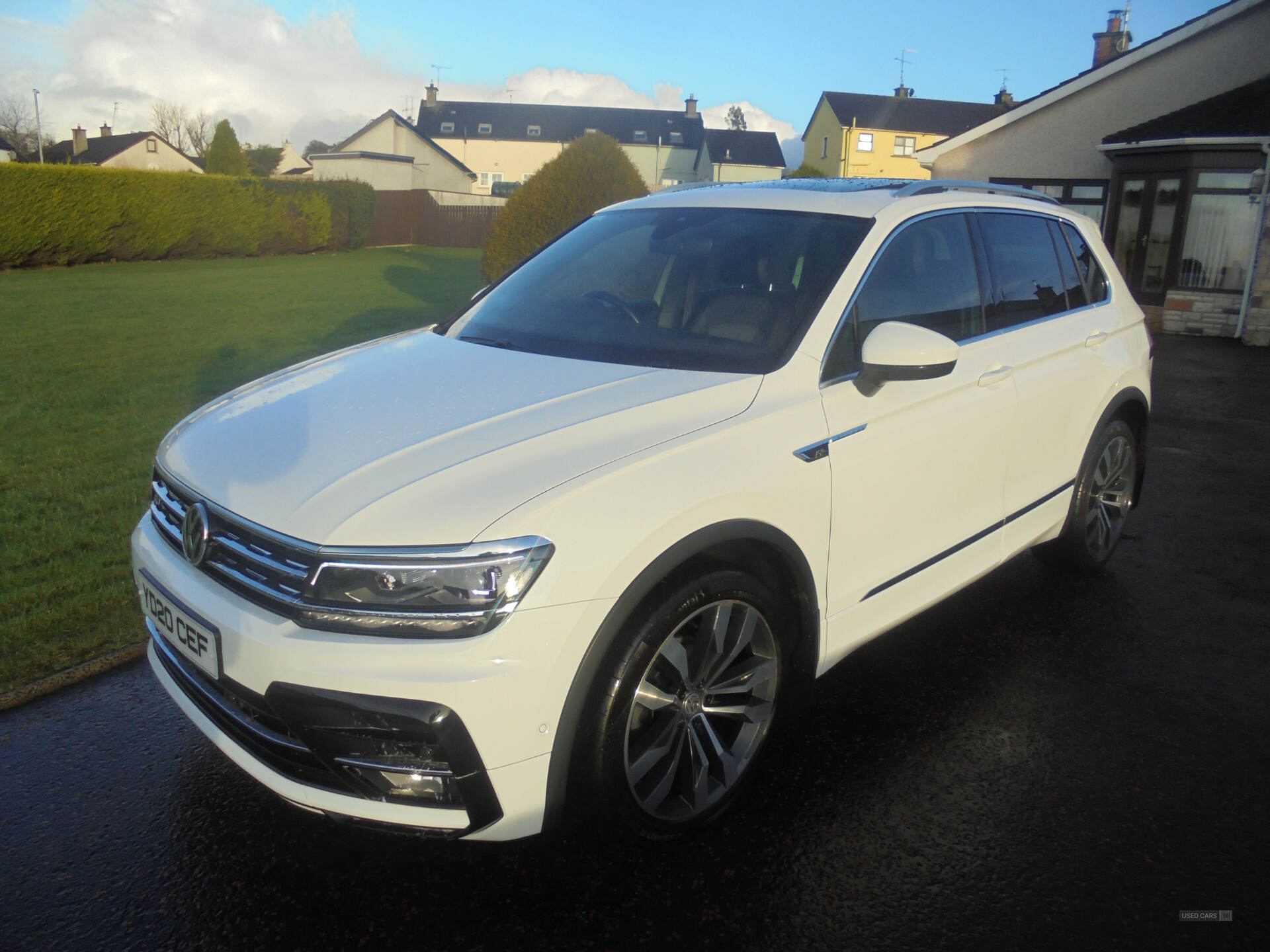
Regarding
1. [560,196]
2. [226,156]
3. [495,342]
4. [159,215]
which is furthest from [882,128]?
[495,342]

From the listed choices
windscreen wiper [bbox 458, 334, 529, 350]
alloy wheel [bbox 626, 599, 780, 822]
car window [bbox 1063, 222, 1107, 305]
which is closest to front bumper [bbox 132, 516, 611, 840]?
alloy wheel [bbox 626, 599, 780, 822]

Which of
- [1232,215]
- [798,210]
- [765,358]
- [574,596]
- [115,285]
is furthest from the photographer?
[115,285]

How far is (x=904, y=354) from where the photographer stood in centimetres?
296

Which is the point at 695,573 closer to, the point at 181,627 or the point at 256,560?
the point at 256,560

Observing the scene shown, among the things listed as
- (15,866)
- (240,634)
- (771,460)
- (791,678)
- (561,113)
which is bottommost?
(15,866)

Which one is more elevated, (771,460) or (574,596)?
(771,460)

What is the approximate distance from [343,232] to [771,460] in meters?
37.1

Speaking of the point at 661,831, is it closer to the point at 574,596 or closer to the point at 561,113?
the point at 574,596

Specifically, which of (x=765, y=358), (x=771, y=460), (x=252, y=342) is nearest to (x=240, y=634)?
(x=771, y=460)

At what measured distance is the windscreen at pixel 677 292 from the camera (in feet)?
10.5

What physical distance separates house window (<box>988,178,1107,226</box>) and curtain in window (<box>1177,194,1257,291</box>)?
287cm

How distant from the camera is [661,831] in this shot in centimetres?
273

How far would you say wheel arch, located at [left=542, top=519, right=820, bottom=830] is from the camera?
2.35 metres

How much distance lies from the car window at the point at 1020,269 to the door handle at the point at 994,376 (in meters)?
0.19
